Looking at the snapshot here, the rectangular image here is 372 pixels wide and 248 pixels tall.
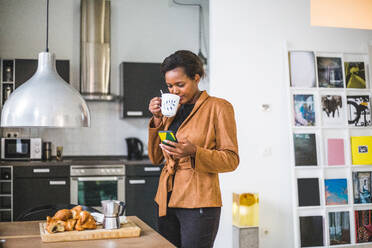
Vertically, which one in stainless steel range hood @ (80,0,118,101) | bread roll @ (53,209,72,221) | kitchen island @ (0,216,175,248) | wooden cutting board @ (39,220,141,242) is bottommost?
kitchen island @ (0,216,175,248)

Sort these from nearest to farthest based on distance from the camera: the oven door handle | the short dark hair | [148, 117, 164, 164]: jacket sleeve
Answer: the short dark hair < [148, 117, 164, 164]: jacket sleeve < the oven door handle

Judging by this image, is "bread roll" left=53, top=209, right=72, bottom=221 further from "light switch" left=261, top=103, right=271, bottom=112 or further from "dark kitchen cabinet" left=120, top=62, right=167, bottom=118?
"dark kitchen cabinet" left=120, top=62, right=167, bottom=118

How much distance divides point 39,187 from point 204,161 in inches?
127

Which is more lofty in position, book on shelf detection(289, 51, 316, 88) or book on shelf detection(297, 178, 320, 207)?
book on shelf detection(289, 51, 316, 88)

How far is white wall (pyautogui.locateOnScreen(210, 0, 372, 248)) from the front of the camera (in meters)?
3.91

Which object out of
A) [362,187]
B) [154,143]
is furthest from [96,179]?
[362,187]

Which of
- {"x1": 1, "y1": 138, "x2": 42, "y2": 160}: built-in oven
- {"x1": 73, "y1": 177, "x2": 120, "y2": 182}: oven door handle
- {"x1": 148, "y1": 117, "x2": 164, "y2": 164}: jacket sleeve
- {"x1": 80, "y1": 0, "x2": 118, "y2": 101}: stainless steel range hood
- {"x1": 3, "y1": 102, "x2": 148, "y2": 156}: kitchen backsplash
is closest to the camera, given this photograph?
→ {"x1": 148, "y1": 117, "x2": 164, "y2": 164}: jacket sleeve

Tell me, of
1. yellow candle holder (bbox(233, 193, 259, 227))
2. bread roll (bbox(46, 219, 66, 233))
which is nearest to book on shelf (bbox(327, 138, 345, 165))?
yellow candle holder (bbox(233, 193, 259, 227))

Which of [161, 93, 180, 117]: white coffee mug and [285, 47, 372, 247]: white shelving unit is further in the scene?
[285, 47, 372, 247]: white shelving unit

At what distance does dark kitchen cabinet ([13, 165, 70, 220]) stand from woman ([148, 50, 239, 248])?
2.84m

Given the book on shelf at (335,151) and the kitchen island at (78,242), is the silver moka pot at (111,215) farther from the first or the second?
the book on shelf at (335,151)

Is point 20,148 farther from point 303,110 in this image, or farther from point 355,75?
point 355,75

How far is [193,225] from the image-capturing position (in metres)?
1.96

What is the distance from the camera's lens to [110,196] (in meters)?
4.75
